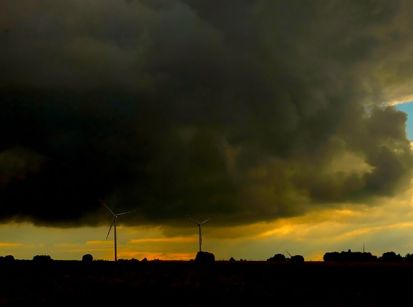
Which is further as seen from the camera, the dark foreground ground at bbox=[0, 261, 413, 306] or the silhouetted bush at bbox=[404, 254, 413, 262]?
the silhouetted bush at bbox=[404, 254, 413, 262]

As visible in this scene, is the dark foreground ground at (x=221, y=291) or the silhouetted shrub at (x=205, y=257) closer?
the dark foreground ground at (x=221, y=291)

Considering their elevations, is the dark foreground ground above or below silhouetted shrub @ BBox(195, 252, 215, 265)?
below

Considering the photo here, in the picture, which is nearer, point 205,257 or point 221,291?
point 221,291

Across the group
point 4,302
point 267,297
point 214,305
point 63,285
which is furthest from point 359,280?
point 4,302

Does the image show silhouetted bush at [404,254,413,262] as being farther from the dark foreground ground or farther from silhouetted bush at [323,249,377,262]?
the dark foreground ground

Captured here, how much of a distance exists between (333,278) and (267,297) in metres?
31.1

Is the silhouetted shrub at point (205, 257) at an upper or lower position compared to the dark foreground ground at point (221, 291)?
upper

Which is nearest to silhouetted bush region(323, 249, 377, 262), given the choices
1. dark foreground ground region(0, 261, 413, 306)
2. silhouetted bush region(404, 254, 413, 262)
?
silhouetted bush region(404, 254, 413, 262)

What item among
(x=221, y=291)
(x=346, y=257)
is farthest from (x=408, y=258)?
(x=221, y=291)

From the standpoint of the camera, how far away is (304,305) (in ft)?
225

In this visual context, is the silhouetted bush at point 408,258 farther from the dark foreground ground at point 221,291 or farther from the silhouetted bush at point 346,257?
the dark foreground ground at point 221,291

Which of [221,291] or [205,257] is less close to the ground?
[205,257]

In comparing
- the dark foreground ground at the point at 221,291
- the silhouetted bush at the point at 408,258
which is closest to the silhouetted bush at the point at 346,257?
the silhouetted bush at the point at 408,258

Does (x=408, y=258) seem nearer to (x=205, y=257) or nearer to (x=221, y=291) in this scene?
(x=205, y=257)
